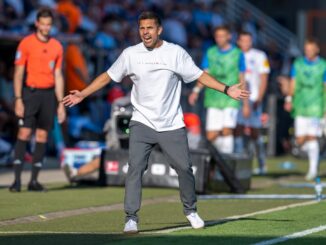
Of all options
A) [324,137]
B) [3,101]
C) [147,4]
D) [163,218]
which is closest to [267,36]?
[147,4]

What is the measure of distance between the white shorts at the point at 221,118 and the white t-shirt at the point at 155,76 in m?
7.12

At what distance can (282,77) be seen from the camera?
27406mm

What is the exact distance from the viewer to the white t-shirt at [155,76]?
1124 centimetres

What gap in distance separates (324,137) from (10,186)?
8.28 meters

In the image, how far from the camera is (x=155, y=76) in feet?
36.9

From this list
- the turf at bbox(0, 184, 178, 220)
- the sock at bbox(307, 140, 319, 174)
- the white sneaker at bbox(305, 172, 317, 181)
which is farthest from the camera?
the sock at bbox(307, 140, 319, 174)

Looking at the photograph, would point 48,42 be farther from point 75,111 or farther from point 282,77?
point 282,77

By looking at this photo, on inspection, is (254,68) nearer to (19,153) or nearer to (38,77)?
(38,77)

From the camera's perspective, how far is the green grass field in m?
10.6

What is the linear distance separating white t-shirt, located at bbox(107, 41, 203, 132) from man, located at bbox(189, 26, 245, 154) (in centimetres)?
678

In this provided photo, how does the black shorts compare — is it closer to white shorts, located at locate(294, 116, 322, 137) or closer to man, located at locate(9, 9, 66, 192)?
man, located at locate(9, 9, 66, 192)

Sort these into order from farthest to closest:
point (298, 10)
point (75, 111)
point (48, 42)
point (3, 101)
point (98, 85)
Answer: point (298, 10)
point (75, 111)
point (3, 101)
point (48, 42)
point (98, 85)

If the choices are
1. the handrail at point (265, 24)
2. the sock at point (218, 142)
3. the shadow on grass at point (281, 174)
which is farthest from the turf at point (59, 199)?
the handrail at point (265, 24)

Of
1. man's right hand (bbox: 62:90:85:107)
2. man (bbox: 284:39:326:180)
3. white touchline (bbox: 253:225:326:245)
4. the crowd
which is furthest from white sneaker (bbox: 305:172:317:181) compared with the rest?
man's right hand (bbox: 62:90:85:107)
